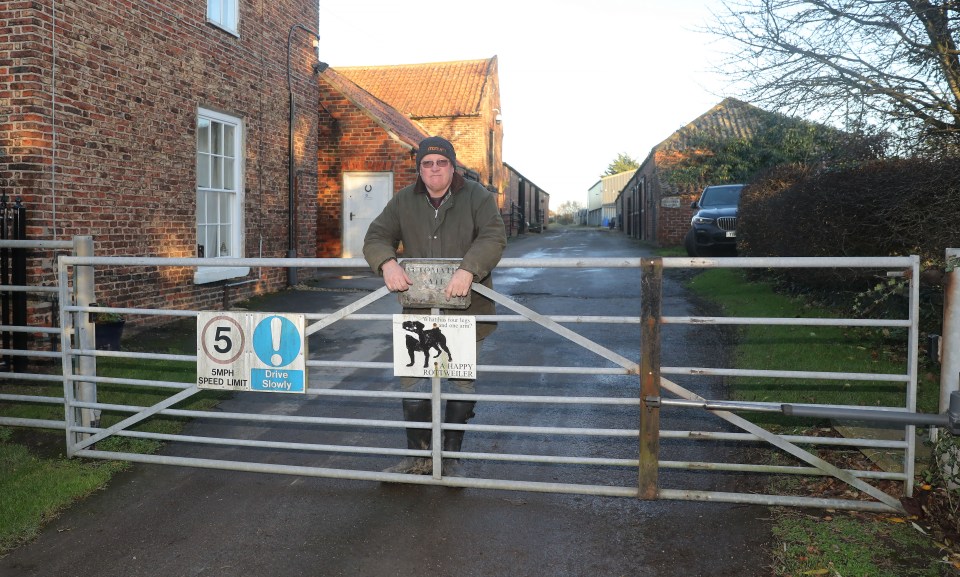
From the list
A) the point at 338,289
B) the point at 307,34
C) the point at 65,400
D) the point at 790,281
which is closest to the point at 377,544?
the point at 65,400

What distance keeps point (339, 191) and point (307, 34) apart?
14.4ft

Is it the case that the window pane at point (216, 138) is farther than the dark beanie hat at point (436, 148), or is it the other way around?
the window pane at point (216, 138)

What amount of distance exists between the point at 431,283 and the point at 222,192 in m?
8.71

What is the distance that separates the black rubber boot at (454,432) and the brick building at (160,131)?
5.73 metres

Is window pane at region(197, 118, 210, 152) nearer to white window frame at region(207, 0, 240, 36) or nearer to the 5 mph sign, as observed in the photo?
white window frame at region(207, 0, 240, 36)

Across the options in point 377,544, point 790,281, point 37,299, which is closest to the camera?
point 377,544

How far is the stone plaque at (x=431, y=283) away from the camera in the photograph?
4168 millimetres

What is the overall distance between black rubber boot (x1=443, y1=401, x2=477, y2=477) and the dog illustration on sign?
1.22 ft

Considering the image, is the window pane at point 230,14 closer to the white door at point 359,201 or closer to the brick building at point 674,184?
the white door at point 359,201

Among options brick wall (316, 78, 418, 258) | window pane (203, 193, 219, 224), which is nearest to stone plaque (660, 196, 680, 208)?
brick wall (316, 78, 418, 258)

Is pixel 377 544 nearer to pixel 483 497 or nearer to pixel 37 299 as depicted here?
pixel 483 497

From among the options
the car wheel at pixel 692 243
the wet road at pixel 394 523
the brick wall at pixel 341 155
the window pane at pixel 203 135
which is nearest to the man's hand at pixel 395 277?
the wet road at pixel 394 523

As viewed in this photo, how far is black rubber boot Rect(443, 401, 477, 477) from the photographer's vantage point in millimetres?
4449

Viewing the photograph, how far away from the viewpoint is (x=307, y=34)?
14.6 meters
